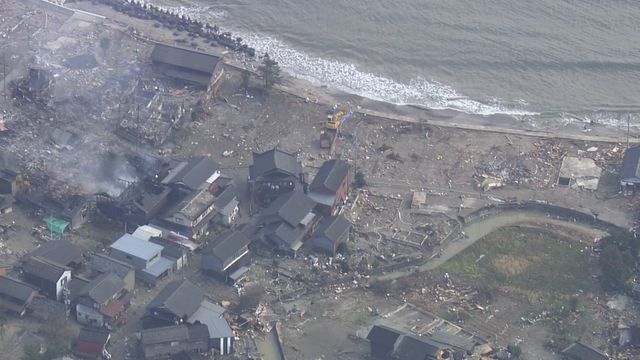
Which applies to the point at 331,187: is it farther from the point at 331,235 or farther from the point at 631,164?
the point at 631,164

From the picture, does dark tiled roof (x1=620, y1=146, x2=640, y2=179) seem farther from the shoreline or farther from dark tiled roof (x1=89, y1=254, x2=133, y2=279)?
dark tiled roof (x1=89, y1=254, x2=133, y2=279)

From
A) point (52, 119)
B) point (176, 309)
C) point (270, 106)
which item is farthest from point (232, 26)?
point (176, 309)

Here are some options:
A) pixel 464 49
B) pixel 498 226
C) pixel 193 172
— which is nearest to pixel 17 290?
pixel 193 172

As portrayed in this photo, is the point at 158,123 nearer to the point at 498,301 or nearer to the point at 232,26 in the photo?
the point at 232,26

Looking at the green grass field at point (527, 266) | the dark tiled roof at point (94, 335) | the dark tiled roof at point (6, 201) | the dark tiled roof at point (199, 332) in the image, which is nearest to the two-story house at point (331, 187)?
the green grass field at point (527, 266)

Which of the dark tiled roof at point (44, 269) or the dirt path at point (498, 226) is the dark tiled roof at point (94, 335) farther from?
the dirt path at point (498, 226)

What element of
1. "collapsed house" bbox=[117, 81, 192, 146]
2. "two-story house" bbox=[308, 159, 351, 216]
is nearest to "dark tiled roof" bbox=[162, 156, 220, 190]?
"collapsed house" bbox=[117, 81, 192, 146]
